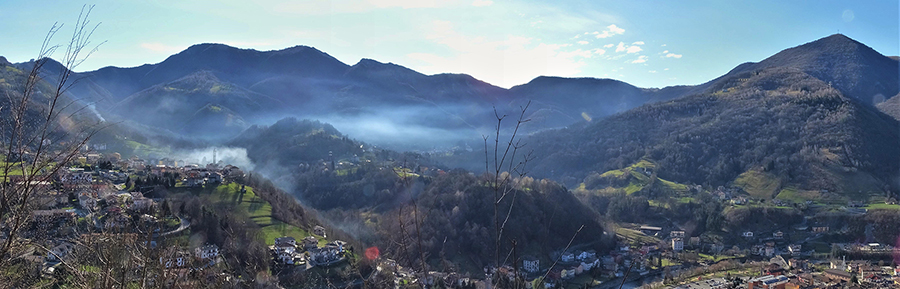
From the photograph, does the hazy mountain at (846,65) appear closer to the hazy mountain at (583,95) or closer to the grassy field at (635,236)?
the hazy mountain at (583,95)

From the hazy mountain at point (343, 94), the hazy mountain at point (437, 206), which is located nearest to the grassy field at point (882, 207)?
the hazy mountain at point (437, 206)

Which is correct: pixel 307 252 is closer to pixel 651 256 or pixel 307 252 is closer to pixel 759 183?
pixel 651 256

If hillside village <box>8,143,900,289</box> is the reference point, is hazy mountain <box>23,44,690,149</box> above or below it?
above

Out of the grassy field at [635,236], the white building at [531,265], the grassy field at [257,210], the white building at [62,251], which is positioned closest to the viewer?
the white building at [62,251]

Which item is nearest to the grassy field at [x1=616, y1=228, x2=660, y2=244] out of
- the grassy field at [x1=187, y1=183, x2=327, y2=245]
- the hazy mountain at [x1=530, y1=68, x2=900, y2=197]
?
the hazy mountain at [x1=530, y1=68, x2=900, y2=197]

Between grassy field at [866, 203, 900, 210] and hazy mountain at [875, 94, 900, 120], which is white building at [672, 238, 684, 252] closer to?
grassy field at [866, 203, 900, 210]

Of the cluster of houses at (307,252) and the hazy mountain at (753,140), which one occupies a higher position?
the hazy mountain at (753,140)

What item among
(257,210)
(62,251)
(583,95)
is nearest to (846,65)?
(583,95)

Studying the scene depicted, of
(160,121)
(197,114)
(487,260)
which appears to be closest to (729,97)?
(487,260)

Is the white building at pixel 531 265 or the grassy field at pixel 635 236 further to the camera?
the grassy field at pixel 635 236
